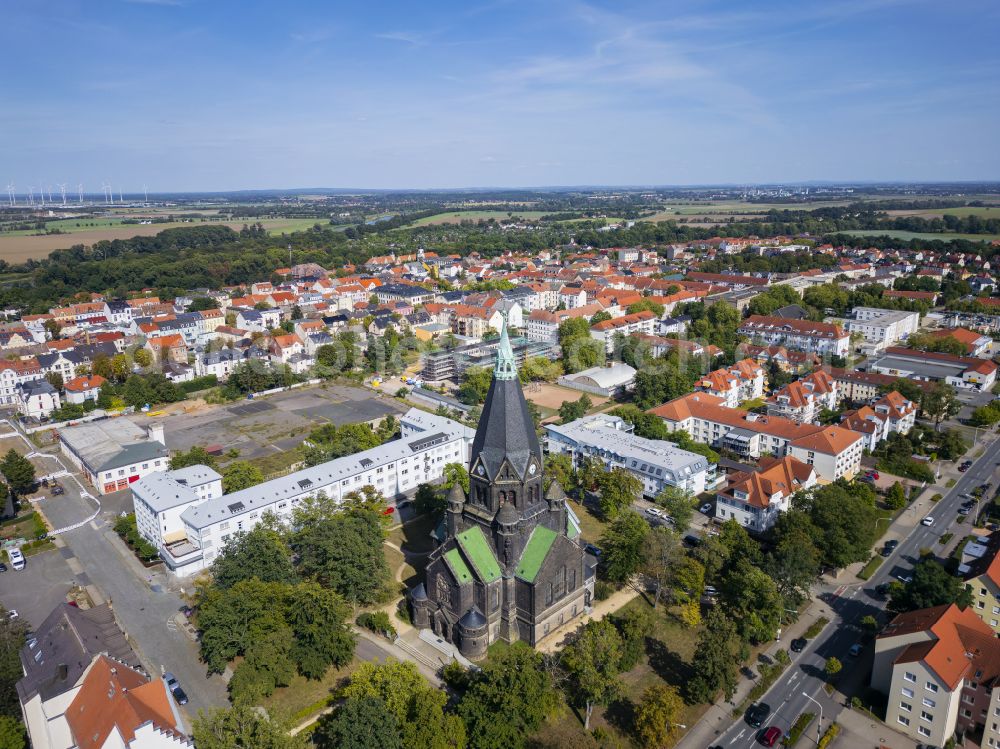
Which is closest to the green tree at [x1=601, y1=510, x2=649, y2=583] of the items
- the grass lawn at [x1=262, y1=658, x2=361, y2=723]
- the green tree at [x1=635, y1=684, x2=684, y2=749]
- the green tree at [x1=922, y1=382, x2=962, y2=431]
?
the green tree at [x1=635, y1=684, x2=684, y2=749]

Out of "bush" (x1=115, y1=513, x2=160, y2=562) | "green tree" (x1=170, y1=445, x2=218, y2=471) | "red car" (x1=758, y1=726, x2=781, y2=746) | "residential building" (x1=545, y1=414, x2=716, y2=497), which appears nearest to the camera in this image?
"red car" (x1=758, y1=726, x2=781, y2=746)

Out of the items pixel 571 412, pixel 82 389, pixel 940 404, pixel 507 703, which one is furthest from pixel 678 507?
pixel 82 389

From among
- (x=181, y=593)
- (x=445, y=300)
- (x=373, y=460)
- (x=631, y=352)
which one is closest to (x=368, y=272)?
(x=445, y=300)

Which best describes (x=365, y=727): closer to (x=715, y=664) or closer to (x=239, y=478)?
(x=715, y=664)

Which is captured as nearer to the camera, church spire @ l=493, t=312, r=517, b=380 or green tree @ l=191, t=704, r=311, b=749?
green tree @ l=191, t=704, r=311, b=749

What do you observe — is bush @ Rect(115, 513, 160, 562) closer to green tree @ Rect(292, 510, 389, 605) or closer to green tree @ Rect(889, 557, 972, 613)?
green tree @ Rect(292, 510, 389, 605)

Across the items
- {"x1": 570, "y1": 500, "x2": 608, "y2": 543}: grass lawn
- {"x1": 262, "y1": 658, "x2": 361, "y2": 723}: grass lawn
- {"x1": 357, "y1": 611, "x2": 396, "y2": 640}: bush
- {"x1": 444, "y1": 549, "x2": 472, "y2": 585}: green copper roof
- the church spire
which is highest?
the church spire

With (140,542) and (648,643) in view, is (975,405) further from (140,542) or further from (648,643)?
(140,542)
